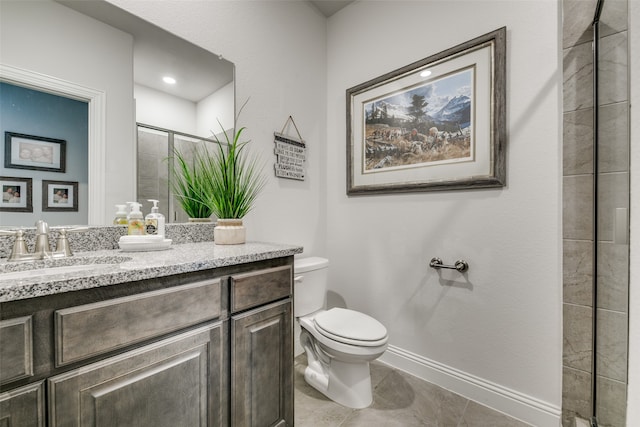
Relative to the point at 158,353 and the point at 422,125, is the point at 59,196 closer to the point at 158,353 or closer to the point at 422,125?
the point at 158,353

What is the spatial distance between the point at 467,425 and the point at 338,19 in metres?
2.84

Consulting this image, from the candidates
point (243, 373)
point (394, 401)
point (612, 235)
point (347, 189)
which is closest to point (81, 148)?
point (243, 373)

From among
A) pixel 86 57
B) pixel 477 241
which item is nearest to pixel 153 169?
pixel 86 57

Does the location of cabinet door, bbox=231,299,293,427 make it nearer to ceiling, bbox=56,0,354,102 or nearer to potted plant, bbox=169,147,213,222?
potted plant, bbox=169,147,213,222

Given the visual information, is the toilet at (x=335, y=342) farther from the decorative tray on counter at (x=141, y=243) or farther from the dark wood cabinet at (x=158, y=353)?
the decorative tray on counter at (x=141, y=243)

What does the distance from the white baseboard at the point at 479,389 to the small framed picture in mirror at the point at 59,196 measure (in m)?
1.98

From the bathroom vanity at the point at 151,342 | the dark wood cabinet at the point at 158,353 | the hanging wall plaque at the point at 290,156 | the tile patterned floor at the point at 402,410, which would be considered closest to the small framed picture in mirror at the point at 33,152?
the bathroom vanity at the point at 151,342

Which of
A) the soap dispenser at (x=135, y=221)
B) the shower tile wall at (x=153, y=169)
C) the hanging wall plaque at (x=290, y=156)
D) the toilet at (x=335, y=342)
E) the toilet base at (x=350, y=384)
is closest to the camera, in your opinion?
the soap dispenser at (x=135, y=221)

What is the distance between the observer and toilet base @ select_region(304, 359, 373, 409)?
149cm

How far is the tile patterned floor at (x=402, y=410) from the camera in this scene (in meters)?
1.39

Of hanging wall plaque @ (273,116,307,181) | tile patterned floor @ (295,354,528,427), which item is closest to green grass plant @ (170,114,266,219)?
hanging wall plaque @ (273,116,307,181)

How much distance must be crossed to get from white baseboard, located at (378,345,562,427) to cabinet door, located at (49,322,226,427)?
1.29 meters

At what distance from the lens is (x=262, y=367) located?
1097 millimetres

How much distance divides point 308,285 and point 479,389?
1133 mm
